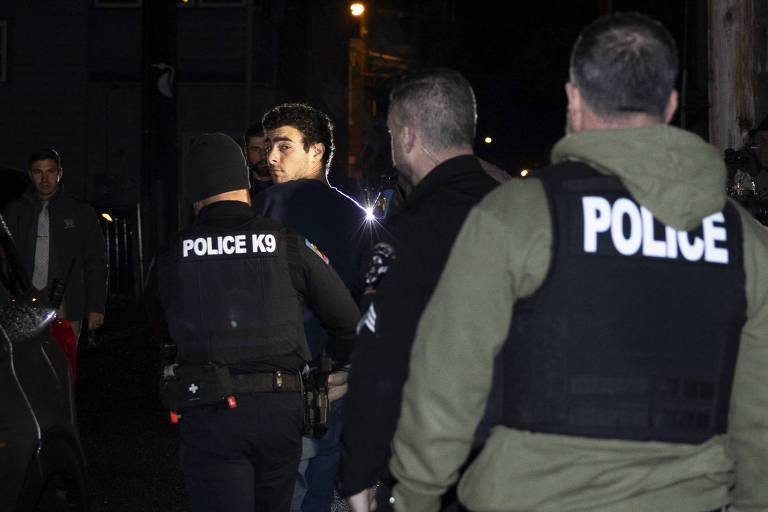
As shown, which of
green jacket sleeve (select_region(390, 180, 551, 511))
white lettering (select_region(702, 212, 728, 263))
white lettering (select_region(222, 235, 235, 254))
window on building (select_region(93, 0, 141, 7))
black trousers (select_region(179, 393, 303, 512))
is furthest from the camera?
window on building (select_region(93, 0, 141, 7))

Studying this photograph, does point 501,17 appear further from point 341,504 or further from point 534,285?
point 534,285

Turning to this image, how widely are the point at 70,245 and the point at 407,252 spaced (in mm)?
7230

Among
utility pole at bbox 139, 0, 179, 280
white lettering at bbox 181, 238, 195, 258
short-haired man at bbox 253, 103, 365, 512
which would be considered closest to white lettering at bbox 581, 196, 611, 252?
white lettering at bbox 181, 238, 195, 258

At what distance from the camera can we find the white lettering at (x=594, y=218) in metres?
2.36

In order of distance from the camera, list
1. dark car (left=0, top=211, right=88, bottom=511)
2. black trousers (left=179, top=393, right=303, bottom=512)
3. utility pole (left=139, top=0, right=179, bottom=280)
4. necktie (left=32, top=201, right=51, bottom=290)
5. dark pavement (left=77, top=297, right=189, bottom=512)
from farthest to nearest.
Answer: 1. utility pole (left=139, top=0, right=179, bottom=280)
2. necktie (left=32, top=201, right=51, bottom=290)
3. dark pavement (left=77, top=297, right=189, bottom=512)
4. black trousers (left=179, top=393, right=303, bottom=512)
5. dark car (left=0, top=211, right=88, bottom=511)

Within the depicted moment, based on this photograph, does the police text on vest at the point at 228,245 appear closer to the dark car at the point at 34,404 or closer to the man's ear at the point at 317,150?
the dark car at the point at 34,404

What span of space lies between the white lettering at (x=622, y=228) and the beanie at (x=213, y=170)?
2328mm

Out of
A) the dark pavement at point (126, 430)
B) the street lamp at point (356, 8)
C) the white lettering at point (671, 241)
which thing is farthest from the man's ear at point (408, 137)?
the street lamp at point (356, 8)

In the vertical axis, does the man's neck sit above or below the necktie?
above

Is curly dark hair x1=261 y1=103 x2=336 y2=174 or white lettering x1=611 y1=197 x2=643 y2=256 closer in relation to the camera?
white lettering x1=611 y1=197 x2=643 y2=256

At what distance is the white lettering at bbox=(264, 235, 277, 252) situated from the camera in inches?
167

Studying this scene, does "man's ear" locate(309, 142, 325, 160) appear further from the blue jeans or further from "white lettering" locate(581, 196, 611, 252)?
"white lettering" locate(581, 196, 611, 252)

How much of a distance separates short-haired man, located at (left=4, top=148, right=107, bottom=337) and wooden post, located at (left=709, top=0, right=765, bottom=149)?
18.8 ft

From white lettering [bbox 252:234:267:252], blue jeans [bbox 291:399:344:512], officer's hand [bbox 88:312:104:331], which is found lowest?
officer's hand [bbox 88:312:104:331]
